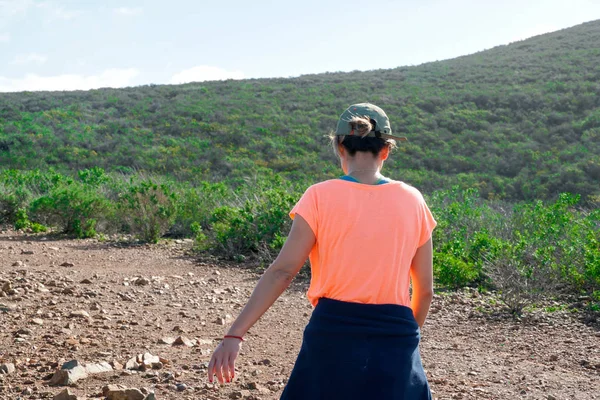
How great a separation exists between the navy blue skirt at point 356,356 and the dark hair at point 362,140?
1.57 feet

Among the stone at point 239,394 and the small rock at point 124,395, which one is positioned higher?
the small rock at point 124,395

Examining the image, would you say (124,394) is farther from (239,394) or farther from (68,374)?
(239,394)

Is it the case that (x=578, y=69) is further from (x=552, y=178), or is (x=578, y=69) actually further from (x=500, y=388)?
(x=500, y=388)

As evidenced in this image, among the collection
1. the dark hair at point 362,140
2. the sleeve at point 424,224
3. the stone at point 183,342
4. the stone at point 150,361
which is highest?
the dark hair at point 362,140

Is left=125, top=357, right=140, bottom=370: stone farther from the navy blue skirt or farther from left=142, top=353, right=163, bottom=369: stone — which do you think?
the navy blue skirt

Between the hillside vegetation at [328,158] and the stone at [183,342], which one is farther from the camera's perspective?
the hillside vegetation at [328,158]

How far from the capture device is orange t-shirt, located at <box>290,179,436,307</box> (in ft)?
5.96

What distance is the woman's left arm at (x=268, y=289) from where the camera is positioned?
72.7 inches

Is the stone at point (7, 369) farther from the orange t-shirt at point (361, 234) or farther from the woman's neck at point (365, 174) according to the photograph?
the woman's neck at point (365, 174)

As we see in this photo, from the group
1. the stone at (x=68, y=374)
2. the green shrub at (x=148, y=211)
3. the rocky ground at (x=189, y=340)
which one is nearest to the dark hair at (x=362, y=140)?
the rocky ground at (x=189, y=340)

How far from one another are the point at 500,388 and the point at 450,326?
59.2 inches

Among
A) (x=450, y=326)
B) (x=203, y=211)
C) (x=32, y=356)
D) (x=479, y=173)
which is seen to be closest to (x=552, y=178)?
(x=479, y=173)

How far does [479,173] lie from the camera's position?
2019 centimetres

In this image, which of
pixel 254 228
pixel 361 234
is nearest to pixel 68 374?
pixel 361 234
